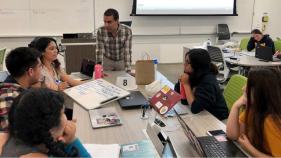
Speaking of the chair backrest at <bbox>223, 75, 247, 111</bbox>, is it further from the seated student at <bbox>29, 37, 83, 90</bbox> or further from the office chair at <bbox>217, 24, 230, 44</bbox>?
the office chair at <bbox>217, 24, 230, 44</bbox>

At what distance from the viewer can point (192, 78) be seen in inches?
90.4

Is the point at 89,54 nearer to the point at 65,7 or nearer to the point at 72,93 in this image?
the point at 72,93

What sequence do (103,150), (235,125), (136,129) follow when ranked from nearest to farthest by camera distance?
(103,150), (235,125), (136,129)

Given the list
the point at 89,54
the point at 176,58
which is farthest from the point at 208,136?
the point at 176,58

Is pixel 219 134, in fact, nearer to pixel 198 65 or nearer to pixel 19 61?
pixel 198 65

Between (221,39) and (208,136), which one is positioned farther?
(221,39)

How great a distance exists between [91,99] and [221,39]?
5414mm

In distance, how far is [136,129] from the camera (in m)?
1.78

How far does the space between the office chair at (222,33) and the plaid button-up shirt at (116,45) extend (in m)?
3.89

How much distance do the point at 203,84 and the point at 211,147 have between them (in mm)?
753

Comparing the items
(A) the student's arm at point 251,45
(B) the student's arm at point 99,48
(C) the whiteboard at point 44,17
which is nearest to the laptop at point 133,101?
(B) the student's arm at point 99,48

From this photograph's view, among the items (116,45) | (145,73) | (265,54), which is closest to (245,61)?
(265,54)

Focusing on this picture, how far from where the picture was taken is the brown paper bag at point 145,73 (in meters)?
2.74

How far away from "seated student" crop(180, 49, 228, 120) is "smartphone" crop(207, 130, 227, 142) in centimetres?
38
